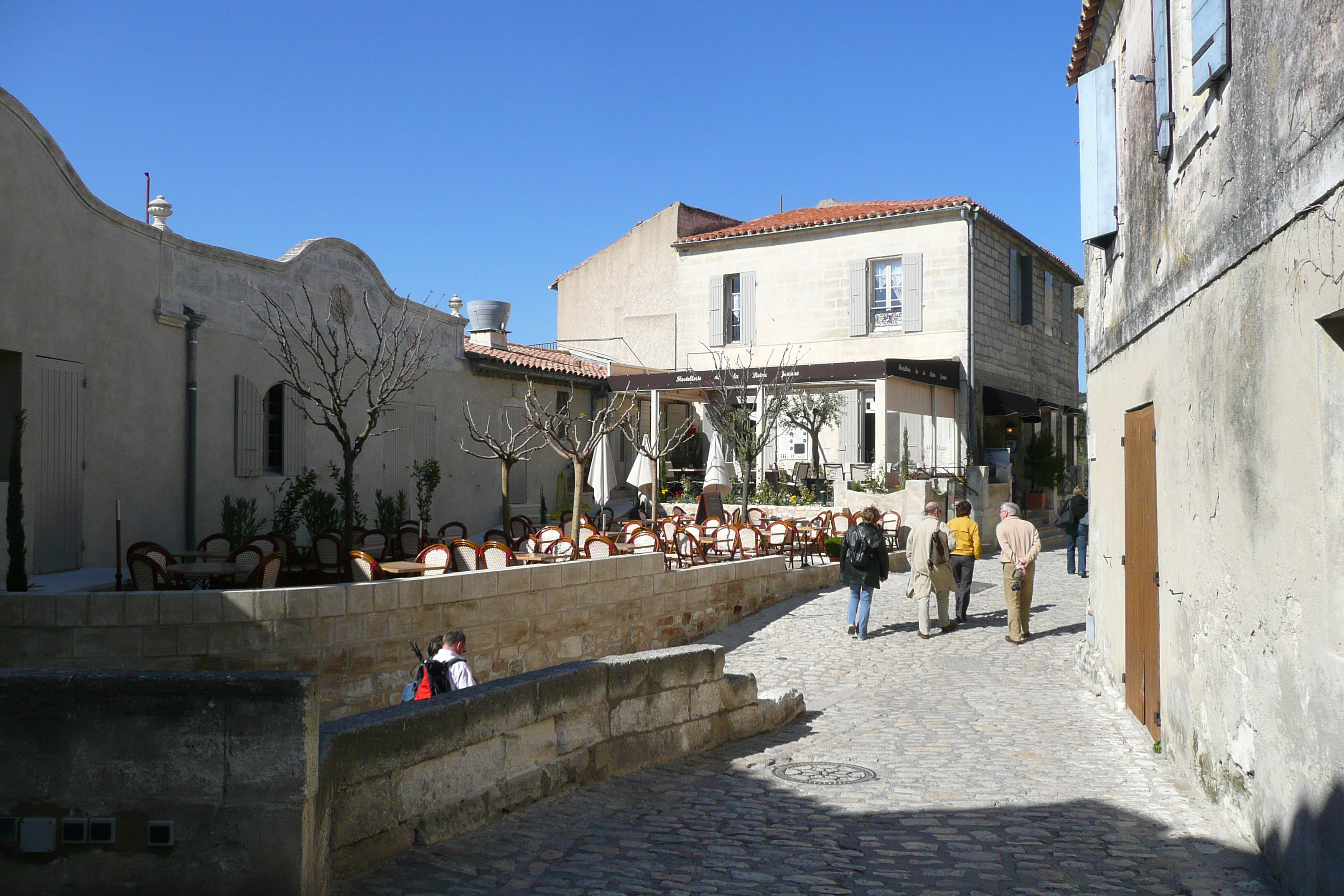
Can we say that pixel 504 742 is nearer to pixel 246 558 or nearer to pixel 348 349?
pixel 246 558

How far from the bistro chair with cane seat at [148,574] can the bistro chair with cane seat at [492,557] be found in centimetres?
292

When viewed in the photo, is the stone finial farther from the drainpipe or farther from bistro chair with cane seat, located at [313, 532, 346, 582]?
bistro chair with cane seat, located at [313, 532, 346, 582]

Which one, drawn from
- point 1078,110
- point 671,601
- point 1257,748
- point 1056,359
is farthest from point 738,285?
point 1257,748

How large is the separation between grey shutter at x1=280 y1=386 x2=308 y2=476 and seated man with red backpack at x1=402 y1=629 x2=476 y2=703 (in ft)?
30.8

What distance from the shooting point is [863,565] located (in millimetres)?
11133

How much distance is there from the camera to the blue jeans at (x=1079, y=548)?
16000mm

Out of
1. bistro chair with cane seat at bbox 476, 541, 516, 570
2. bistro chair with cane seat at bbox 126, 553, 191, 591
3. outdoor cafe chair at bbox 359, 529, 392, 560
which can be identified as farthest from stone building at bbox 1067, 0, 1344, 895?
outdoor cafe chair at bbox 359, 529, 392, 560

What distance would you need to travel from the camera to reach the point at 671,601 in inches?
474

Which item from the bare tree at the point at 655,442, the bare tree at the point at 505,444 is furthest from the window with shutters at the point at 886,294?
the bare tree at the point at 505,444

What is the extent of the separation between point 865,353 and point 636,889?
1957 cm

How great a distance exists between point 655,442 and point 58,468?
10.5 m

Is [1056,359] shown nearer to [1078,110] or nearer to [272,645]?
[1078,110]

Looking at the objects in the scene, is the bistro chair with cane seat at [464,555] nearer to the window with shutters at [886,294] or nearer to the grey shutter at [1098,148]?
the grey shutter at [1098,148]

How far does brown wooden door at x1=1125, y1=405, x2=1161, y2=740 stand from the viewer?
6.69 m
